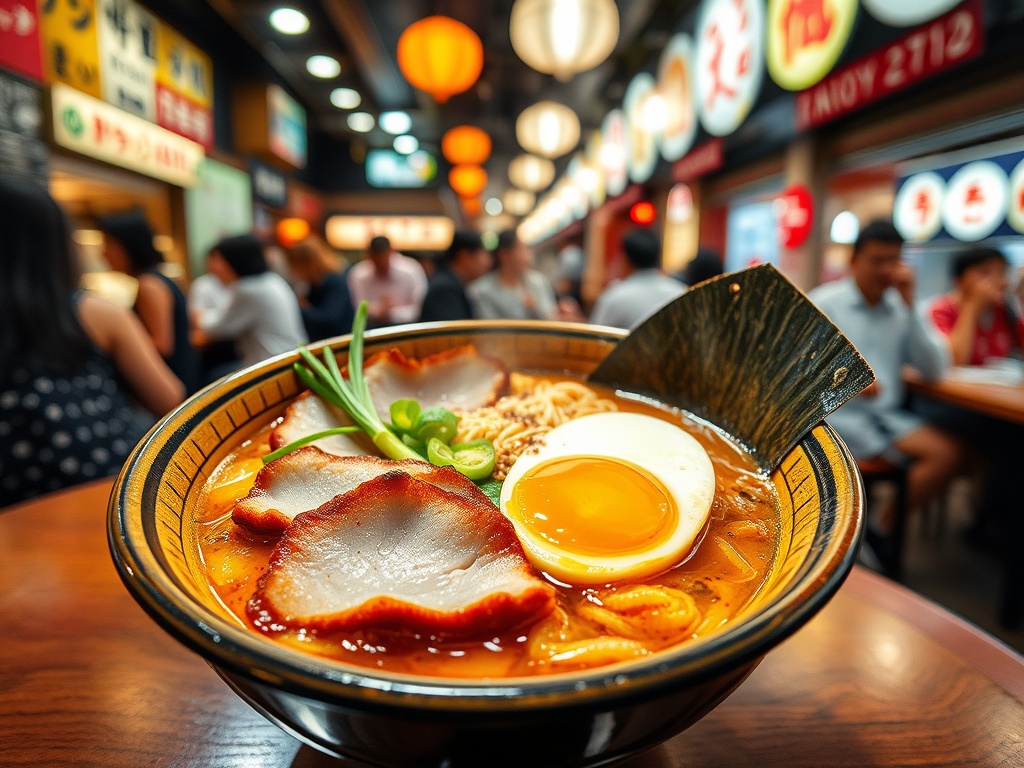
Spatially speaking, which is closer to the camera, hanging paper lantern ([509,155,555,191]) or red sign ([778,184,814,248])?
red sign ([778,184,814,248])

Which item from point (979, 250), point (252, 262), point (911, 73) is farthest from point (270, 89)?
point (979, 250)

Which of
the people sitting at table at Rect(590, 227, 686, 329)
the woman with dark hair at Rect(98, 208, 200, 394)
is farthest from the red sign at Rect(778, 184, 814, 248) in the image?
the woman with dark hair at Rect(98, 208, 200, 394)

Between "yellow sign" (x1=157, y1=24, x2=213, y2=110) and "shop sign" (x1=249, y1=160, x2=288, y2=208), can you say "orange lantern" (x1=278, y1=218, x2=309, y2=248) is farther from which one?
"yellow sign" (x1=157, y1=24, x2=213, y2=110)

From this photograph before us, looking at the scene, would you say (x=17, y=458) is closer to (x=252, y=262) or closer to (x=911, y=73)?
(x=252, y=262)

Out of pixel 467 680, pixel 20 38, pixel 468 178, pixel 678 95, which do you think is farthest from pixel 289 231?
pixel 467 680

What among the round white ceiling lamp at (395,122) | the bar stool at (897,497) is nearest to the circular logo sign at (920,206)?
the bar stool at (897,497)

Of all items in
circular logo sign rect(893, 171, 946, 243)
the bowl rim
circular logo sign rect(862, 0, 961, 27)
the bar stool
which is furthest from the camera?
circular logo sign rect(893, 171, 946, 243)

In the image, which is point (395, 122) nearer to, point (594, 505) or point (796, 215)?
point (796, 215)
